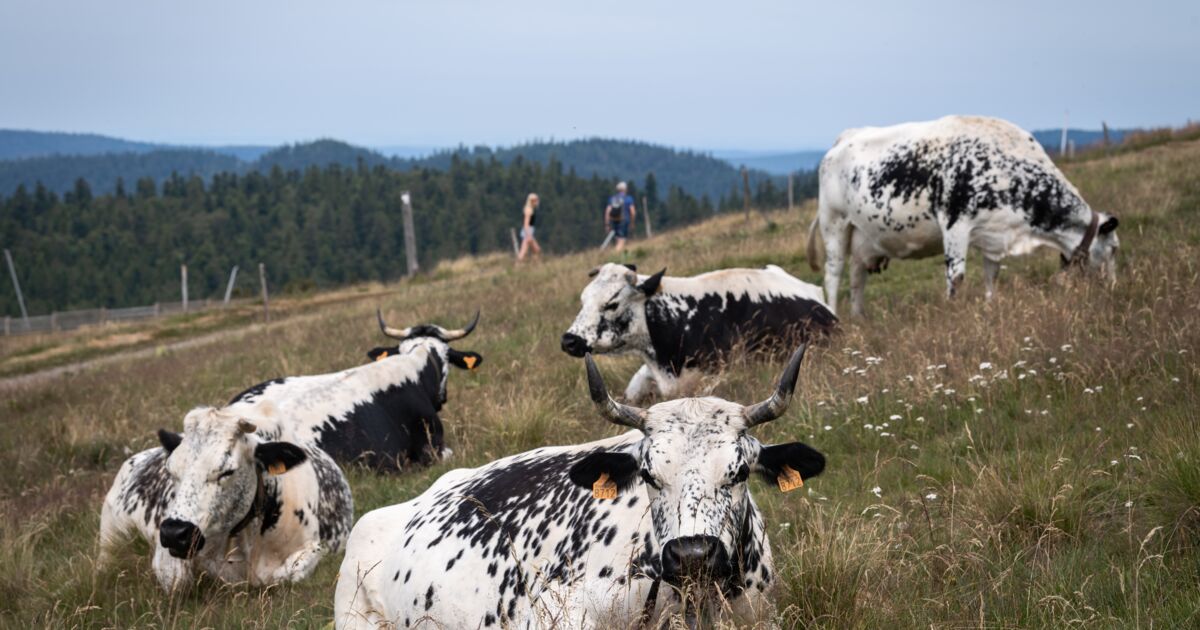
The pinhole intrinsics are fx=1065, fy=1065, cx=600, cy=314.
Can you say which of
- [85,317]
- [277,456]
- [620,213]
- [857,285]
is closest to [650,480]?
[277,456]

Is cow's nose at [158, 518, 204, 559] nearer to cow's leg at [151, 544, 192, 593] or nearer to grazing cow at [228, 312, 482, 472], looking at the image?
cow's leg at [151, 544, 192, 593]

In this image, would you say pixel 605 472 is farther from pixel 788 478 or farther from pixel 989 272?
pixel 989 272

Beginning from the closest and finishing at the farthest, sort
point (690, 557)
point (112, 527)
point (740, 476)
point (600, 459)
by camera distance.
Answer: point (690, 557)
point (740, 476)
point (600, 459)
point (112, 527)

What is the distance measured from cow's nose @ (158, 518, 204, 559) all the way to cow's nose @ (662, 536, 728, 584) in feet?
11.7

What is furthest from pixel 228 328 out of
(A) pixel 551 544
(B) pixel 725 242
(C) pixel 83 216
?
(C) pixel 83 216

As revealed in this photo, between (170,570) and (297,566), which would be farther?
(297,566)

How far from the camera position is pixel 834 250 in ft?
43.1

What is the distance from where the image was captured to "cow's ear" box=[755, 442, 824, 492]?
422 centimetres

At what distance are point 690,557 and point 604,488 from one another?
0.71m

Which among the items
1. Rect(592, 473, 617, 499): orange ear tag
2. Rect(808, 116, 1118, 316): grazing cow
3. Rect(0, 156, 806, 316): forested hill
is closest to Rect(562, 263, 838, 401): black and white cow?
Rect(808, 116, 1118, 316): grazing cow

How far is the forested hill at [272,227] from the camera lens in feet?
468

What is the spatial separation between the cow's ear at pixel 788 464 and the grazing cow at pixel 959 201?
695cm

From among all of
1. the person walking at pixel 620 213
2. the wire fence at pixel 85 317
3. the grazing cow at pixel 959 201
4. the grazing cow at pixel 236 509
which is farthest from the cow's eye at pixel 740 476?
the wire fence at pixel 85 317

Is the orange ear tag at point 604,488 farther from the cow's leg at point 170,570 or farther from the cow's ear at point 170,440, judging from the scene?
the cow's ear at point 170,440
